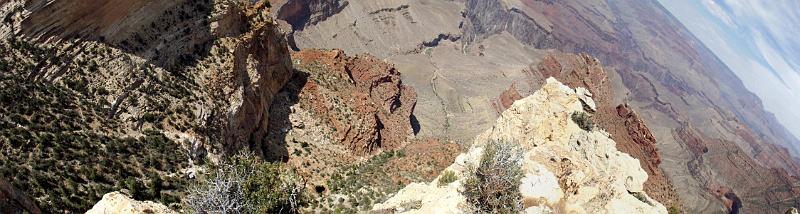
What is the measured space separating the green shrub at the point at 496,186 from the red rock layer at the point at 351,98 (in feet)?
92.8

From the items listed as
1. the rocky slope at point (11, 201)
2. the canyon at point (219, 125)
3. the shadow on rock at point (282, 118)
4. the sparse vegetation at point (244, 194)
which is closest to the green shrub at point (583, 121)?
the canyon at point (219, 125)

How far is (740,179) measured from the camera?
435ft

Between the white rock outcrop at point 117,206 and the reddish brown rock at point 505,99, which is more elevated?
the white rock outcrop at point 117,206

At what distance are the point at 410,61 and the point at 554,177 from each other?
12578 centimetres

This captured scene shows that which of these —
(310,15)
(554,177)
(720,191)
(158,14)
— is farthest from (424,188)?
(310,15)

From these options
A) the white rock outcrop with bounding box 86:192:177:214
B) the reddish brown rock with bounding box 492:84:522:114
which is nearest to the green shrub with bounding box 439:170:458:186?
the white rock outcrop with bounding box 86:192:177:214

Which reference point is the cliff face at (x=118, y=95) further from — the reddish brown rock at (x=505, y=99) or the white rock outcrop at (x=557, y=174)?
the reddish brown rock at (x=505, y=99)

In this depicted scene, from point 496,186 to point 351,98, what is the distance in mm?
35395

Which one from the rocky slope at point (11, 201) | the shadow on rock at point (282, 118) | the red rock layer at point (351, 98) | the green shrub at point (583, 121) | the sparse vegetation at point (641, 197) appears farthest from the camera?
the red rock layer at point (351, 98)

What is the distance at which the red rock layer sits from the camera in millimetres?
51031

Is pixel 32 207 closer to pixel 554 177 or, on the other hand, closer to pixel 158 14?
pixel 554 177

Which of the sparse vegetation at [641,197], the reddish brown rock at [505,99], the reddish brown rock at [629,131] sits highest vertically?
the sparse vegetation at [641,197]

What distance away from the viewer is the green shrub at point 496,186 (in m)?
20.6

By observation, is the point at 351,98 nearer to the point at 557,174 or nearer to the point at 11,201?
the point at 557,174
